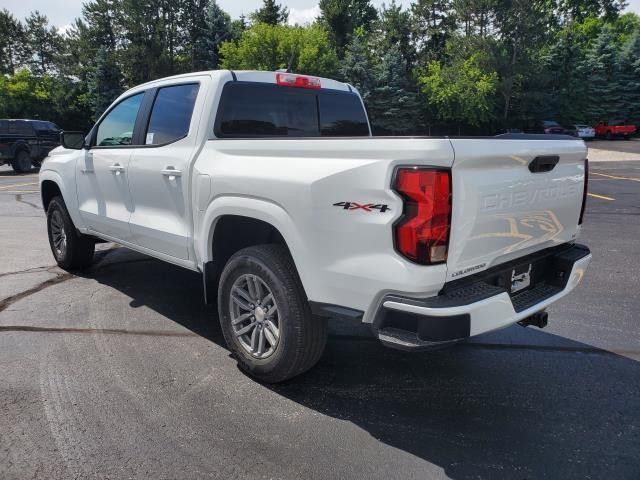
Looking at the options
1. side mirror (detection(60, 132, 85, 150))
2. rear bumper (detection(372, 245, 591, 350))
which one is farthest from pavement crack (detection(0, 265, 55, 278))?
rear bumper (detection(372, 245, 591, 350))

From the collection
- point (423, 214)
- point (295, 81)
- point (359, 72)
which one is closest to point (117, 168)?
point (295, 81)

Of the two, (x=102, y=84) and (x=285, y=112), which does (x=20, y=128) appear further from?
(x=102, y=84)

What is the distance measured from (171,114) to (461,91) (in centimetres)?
4307

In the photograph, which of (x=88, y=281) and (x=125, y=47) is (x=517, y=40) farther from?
(x=88, y=281)

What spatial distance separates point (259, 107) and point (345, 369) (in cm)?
205

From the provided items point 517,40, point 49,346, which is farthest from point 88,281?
point 517,40

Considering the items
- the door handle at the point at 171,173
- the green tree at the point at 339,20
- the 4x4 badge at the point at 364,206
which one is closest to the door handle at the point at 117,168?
the door handle at the point at 171,173

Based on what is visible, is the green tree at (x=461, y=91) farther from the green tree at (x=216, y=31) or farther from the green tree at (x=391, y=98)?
the green tree at (x=216, y=31)

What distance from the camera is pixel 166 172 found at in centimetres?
376

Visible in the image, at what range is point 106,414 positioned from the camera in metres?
2.94

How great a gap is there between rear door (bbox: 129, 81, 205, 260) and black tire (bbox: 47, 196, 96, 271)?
1.69m

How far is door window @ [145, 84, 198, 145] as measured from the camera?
381cm

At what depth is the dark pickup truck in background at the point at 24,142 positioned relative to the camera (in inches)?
750

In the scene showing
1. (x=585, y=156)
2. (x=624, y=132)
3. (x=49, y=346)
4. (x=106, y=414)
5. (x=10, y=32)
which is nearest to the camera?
(x=106, y=414)
